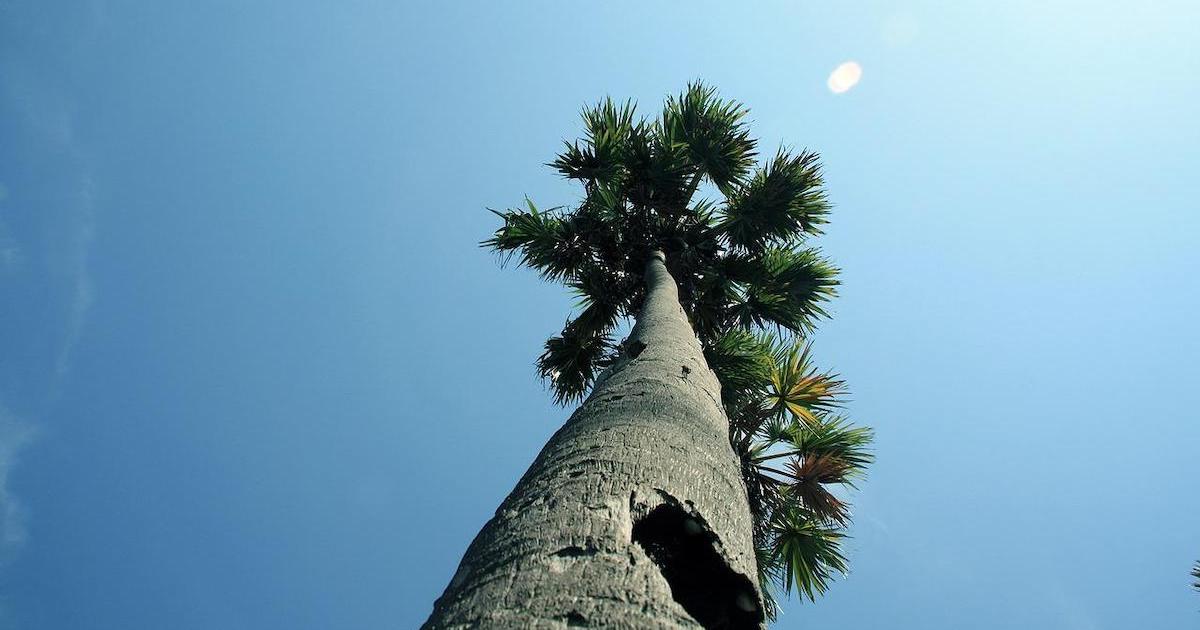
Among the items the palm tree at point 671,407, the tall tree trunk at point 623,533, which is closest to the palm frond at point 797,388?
the palm tree at point 671,407

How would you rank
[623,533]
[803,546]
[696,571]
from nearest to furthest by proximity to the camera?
[623,533] → [696,571] → [803,546]

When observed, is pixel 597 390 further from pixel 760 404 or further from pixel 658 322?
pixel 760 404

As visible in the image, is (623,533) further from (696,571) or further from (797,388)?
(797,388)

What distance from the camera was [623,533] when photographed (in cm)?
157

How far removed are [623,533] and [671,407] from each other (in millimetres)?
1079

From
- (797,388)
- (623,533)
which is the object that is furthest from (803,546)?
(623,533)

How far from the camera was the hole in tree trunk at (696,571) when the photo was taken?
1756 millimetres

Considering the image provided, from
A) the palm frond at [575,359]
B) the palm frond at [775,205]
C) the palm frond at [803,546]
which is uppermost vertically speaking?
the palm frond at [775,205]

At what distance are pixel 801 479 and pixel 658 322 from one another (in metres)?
3.20

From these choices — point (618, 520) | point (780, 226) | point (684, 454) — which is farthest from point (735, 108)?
point (618, 520)

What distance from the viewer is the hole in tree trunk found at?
1.76 metres

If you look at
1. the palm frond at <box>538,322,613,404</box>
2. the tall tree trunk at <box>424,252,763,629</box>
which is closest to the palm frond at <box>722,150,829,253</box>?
the palm frond at <box>538,322,613,404</box>

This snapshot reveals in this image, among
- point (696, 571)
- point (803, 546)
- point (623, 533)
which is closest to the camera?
point (623, 533)

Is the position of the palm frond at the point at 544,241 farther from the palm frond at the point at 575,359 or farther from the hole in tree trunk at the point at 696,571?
the hole in tree trunk at the point at 696,571
